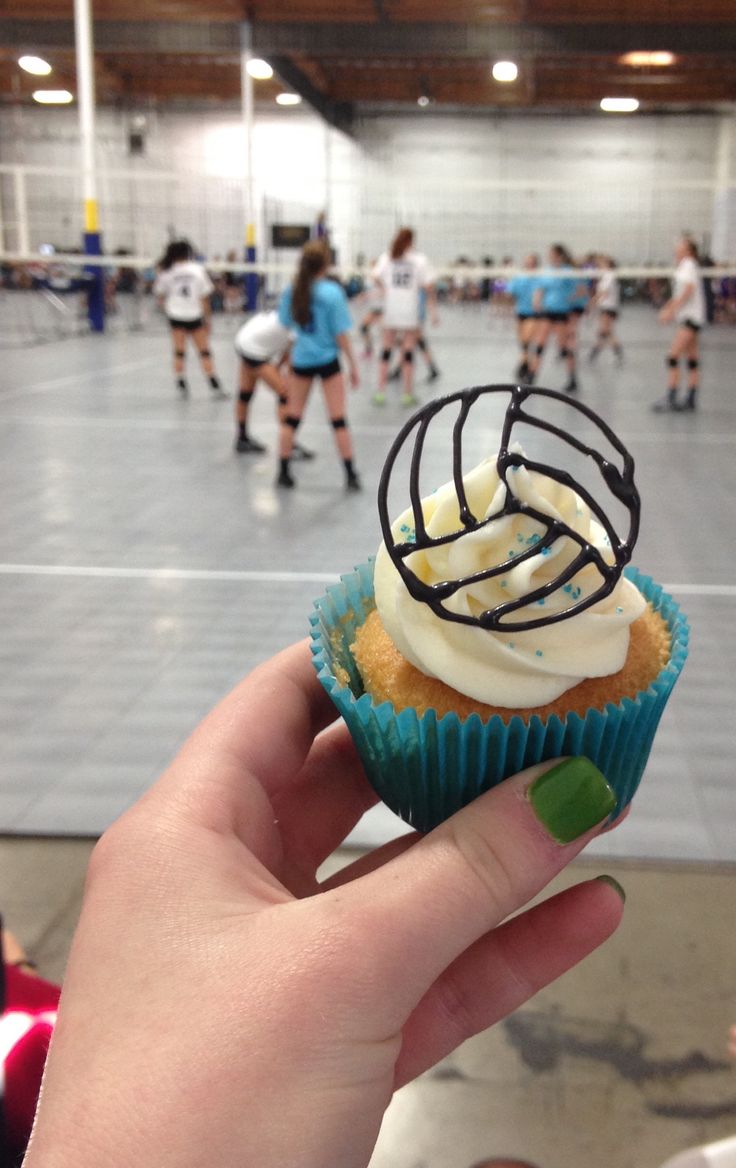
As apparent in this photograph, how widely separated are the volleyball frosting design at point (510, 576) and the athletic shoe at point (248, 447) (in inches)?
286

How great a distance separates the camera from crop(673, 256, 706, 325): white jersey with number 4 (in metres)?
10.2

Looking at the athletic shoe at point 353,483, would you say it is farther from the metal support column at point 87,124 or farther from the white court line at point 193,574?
the metal support column at point 87,124

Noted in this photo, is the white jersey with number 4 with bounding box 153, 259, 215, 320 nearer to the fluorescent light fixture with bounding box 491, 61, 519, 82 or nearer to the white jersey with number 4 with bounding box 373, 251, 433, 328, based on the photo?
the white jersey with number 4 with bounding box 373, 251, 433, 328

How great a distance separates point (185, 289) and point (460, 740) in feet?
35.9

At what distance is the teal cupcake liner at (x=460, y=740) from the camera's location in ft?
4.02

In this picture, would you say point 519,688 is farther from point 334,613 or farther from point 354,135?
point 354,135

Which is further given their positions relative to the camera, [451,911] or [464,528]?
[464,528]

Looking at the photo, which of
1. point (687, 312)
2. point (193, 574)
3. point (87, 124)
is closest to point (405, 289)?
point (687, 312)

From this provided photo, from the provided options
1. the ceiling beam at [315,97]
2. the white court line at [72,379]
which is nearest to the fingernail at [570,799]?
the white court line at [72,379]

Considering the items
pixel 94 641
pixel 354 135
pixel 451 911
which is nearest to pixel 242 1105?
pixel 451 911

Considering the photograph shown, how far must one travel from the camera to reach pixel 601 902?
1.25 meters

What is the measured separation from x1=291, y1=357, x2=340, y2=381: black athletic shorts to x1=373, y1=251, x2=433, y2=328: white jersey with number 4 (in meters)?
4.26

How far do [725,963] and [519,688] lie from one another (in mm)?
1375

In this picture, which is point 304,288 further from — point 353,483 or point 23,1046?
point 23,1046
